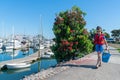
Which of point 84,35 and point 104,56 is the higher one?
point 84,35

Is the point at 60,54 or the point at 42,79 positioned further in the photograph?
the point at 60,54

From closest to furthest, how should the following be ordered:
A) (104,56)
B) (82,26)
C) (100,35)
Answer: (100,35) < (104,56) < (82,26)

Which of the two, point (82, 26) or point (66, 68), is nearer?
point (66, 68)

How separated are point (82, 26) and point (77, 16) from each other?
3.45ft

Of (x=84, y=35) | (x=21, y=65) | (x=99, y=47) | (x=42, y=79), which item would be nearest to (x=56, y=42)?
(x=84, y=35)

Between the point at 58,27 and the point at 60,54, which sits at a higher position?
the point at 58,27

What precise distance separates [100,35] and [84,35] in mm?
10425

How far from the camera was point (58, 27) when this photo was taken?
22.7m

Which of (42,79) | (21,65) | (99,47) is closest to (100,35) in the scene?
(99,47)

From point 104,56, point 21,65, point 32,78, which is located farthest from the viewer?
point 21,65

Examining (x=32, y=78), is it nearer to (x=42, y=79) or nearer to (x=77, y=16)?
(x=42, y=79)

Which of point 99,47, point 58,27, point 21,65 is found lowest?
point 21,65

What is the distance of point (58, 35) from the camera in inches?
899

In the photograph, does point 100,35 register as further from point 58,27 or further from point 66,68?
point 58,27
